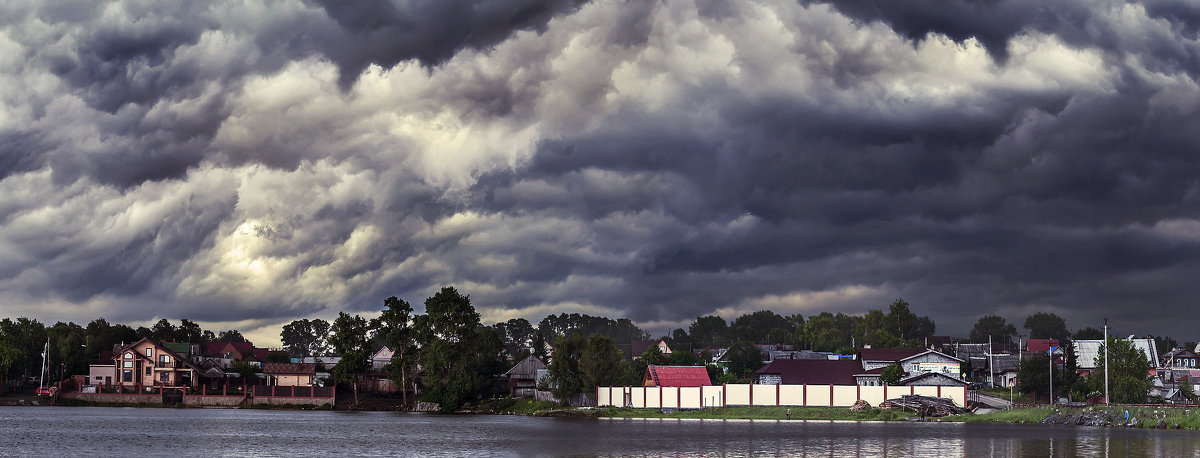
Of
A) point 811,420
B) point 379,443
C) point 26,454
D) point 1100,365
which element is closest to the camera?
point 26,454

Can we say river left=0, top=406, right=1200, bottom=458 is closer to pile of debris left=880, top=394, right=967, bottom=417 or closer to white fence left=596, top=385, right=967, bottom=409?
white fence left=596, top=385, right=967, bottom=409

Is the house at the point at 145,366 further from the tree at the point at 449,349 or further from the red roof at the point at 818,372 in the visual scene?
the red roof at the point at 818,372

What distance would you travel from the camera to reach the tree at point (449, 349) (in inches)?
5704

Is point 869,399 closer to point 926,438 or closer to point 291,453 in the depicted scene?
point 926,438

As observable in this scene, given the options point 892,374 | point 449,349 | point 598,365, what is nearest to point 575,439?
point 598,365

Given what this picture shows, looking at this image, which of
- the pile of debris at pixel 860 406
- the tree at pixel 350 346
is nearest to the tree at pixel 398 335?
the tree at pixel 350 346

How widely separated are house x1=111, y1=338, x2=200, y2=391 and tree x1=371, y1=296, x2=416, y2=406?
130 ft

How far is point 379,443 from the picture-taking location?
249 feet

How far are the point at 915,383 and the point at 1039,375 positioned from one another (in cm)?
2463

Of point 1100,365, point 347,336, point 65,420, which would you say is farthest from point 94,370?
point 1100,365

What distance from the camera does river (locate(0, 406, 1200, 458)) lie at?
65750 millimetres

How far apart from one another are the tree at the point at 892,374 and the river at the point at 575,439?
1613 inches

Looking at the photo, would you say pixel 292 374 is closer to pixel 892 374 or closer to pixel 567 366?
pixel 567 366

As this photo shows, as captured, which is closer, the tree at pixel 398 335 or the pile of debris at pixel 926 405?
the pile of debris at pixel 926 405
